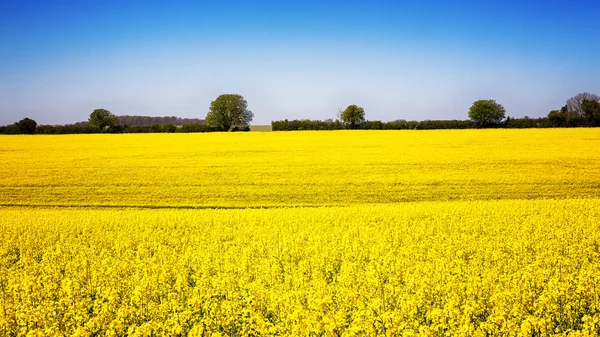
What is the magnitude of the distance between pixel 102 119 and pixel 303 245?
66.9 m

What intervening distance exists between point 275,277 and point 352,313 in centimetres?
224

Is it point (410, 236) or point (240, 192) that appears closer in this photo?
point (410, 236)

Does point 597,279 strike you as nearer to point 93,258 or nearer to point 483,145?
point 93,258

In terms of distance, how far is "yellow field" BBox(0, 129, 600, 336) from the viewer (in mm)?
6496

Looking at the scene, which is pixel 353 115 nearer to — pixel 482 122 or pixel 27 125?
pixel 482 122

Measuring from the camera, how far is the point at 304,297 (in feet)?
23.9

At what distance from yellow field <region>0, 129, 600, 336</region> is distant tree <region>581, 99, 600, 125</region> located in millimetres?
38440

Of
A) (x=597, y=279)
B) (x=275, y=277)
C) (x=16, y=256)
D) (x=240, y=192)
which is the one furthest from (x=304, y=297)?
(x=240, y=192)

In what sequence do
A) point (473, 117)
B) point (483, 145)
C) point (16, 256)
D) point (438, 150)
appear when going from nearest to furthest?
1. point (16, 256)
2. point (438, 150)
3. point (483, 145)
4. point (473, 117)

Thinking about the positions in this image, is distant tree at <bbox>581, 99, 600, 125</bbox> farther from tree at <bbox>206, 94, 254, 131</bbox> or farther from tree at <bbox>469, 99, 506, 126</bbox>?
tree at <bbox>206, 94, 254, 131</bbox>

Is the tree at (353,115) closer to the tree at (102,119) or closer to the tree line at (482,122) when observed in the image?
the tree line at (482,122)

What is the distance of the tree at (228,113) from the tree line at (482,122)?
25.9ft

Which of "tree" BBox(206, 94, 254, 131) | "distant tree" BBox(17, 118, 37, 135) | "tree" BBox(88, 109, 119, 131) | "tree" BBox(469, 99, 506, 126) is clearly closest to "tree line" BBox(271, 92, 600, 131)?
"tree" BBox(469, 99, 506, 126)

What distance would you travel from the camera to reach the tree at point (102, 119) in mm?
69938
